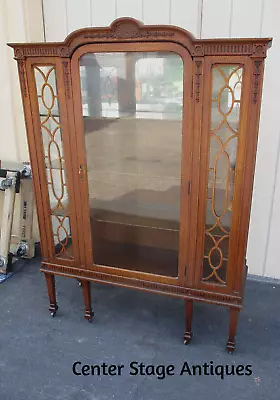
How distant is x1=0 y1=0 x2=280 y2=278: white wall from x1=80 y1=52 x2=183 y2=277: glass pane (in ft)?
2.06

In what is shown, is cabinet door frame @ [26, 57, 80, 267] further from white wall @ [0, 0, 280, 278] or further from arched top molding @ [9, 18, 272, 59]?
white wall @ [0, 0, 280, 278]

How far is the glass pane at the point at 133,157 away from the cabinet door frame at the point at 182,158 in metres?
0.03

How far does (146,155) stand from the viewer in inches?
80.4

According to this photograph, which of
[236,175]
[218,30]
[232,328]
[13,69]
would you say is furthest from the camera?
[13,69]

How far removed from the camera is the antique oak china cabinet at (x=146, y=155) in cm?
165

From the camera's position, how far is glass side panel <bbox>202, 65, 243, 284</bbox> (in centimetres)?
163

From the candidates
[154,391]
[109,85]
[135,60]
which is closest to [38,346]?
[154,391]

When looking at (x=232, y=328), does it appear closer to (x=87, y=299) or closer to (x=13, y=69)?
(x=87, y=299)

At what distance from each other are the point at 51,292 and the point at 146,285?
632mm

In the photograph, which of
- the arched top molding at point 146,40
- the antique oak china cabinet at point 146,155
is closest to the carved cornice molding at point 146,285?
the antique oak china cabinet at point 146,155

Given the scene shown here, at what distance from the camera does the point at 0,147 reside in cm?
283

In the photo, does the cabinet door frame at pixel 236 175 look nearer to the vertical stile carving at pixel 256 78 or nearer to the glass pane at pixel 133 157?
the vertical stile carving at pixel 256 78

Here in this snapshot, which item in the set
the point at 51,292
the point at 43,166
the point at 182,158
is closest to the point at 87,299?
the point at 51,292

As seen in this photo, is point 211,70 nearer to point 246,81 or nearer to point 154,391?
point 246,81
